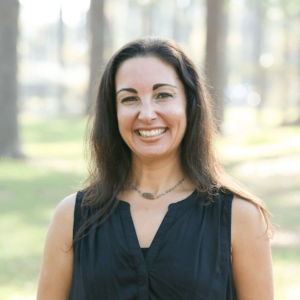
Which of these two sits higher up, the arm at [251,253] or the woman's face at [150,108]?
the woman's face at [150,108]

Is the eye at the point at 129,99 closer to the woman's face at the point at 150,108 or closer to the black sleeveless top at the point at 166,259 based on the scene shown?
the woman's face at the point at 150,108

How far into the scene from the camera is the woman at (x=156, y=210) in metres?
2.03

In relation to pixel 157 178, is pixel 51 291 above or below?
below

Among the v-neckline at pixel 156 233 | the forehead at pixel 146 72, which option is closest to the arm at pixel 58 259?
the v-neckline at pixel 156 233

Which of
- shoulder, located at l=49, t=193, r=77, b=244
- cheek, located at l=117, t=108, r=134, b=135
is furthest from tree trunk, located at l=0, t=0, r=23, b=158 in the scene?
cheek, located at l=117, t=108, r=134, b=135

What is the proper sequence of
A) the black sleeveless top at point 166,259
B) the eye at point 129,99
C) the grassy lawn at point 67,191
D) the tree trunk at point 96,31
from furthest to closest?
1. the tree trunk at point 96,31
2. the grassy lawn at point 67,191
3. the eye at point 129,99
4. the black sleeveless top at point 166,259

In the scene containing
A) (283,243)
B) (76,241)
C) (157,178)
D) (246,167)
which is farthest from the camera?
(246,167)

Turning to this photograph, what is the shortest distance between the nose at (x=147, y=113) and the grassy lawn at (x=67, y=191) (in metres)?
0.75

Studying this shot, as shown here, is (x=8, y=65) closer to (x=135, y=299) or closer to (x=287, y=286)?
(x=287, y=286)

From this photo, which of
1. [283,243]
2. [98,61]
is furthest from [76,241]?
[98,61]

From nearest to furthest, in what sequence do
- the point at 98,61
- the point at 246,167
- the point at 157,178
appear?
the point at 157,178 < the point at 246,167 < the point at 98,61

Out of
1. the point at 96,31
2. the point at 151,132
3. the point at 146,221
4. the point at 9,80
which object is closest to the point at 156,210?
the point at 146,221

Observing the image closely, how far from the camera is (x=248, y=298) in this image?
6.95 ft

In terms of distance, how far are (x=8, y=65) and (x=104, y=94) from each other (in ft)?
35.5
